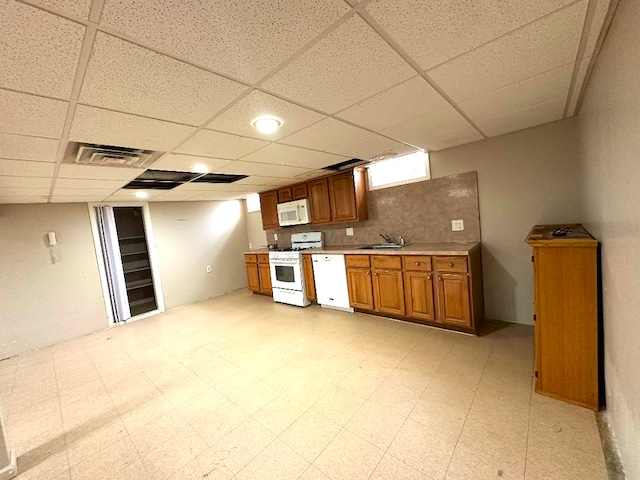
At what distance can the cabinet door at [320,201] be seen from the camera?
4395 mm

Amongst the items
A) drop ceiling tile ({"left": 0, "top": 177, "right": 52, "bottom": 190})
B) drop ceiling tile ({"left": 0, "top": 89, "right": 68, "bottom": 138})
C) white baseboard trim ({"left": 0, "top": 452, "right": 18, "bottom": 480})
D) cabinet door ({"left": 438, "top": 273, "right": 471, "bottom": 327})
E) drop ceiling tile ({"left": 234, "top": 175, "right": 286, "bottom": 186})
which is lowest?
white baseboard trim ({"left": 0, "top": 452, "right": 18, "bottom": 480})

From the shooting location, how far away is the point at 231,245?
6426 millimetres

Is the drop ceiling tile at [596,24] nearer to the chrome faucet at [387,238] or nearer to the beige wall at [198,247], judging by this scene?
the chrome faucet at [387,238]

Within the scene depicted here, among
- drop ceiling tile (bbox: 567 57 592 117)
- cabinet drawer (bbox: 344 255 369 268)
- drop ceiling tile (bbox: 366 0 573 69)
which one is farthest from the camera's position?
cabinet drawer (bbox: 344 255 369 268)

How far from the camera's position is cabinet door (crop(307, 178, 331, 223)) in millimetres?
4395

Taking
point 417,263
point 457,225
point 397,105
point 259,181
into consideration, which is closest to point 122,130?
point 397,105

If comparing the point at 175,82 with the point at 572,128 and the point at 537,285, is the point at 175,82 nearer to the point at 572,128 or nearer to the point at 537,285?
the point at 537,285

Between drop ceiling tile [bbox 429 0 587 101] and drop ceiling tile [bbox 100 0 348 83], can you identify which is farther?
drop ceiling tile [bbox 429 0 587 101]

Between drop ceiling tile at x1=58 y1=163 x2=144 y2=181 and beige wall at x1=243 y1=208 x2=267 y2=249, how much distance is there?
3.49m

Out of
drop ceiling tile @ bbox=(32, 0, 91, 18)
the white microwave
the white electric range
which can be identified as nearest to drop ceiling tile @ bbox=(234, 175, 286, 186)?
the white microwave

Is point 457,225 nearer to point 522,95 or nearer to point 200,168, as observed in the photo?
point 522,95

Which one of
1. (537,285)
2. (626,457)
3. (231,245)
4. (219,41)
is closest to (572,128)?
(537,285)

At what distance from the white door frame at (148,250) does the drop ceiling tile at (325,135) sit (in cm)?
415

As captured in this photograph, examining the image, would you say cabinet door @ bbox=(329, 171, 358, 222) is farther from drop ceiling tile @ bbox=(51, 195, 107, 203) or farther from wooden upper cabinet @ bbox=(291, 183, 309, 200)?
drop ceiling tile @ bbox=(51, 195, 107, 203)
